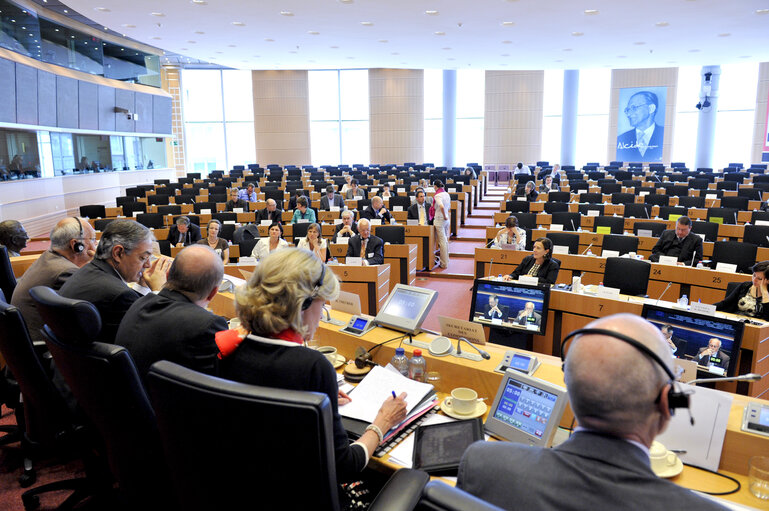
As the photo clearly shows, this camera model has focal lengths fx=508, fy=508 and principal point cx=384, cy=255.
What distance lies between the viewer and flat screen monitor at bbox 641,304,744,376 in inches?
110

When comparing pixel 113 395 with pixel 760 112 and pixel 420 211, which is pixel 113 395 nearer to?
pixel 420 211

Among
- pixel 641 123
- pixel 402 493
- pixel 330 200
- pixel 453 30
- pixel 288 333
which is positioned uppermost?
pixel 453 30

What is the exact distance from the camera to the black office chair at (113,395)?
162 centimetres

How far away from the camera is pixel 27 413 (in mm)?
2570

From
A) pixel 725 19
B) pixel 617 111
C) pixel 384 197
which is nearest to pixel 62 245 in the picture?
pixel 384 197

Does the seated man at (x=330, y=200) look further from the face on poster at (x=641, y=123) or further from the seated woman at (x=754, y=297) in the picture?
the face on poster at (x=641, y=123)

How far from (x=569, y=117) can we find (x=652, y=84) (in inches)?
126

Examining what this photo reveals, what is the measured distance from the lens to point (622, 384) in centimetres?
99

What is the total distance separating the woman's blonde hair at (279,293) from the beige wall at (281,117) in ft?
68.0

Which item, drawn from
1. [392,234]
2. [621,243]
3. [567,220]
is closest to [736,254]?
[621,243]

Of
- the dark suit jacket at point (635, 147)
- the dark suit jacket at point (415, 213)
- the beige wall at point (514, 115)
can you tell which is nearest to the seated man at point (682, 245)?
the dark suit jacket at point (415, 213)

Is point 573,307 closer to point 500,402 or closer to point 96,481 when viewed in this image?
point 500,402

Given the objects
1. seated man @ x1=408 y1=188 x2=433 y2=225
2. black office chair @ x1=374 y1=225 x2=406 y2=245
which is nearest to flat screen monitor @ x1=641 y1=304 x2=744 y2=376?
black office chair @ x1=374 y1=225 x2=406 y2=245

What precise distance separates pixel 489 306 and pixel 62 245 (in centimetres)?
291
